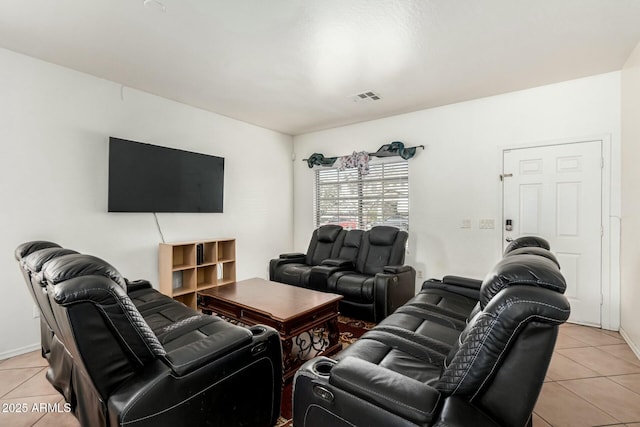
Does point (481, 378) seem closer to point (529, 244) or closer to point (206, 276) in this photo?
point (529, 244)

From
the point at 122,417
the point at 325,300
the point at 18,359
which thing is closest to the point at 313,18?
the point at 325,300

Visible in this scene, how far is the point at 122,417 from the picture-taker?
3.69 feet

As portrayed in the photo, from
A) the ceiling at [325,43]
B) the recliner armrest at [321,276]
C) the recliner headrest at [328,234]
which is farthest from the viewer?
the recliner headrest at [328,234]

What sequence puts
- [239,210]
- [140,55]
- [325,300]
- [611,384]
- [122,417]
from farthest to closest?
[239,210], [140,55], [325,300], [611,384], [122,417]

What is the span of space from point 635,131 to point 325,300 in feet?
10.1

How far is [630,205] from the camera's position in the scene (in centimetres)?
274

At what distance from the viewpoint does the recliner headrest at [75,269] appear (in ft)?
3.69

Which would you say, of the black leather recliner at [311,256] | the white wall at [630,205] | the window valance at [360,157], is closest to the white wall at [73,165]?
the black leather recliner at [311,256]

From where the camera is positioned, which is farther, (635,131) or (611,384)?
(635,131)

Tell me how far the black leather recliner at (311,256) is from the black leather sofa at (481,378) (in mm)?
A: 2569

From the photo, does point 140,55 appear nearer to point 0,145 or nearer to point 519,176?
point 0,145

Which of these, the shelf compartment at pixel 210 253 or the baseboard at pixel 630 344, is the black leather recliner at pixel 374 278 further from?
the baseboard at pixel 630 344

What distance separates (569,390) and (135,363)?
2.67m

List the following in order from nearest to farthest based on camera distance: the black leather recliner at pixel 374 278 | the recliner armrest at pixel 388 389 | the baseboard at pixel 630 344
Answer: the recliner armrest at pixel 388 389 < the baseboard at pixel 630 344 < the black leather recliner at pixel 374 278
